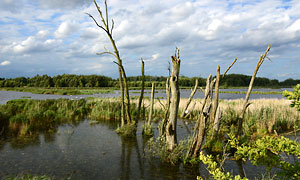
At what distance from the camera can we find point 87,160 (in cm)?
663

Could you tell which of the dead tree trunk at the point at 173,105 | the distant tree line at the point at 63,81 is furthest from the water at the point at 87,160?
the distant tree line at the point at 63,81

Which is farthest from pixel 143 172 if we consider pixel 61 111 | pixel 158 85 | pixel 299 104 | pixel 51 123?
pixel 158 85

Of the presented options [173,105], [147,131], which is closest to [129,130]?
[147,131]

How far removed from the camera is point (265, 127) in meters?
10.7

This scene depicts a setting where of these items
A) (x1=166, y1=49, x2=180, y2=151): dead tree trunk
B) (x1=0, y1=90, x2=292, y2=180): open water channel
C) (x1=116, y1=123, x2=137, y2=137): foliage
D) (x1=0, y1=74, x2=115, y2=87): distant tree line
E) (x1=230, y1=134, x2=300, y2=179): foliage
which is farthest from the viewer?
(x1=0, y1=74, x2=115, y2=87): distant tree line

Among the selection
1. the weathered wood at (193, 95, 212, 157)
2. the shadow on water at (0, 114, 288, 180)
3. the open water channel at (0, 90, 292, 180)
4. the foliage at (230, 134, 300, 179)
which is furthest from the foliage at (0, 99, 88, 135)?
the foliage at (230, 134, 300, 179)

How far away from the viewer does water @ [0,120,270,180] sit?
18.6 feet

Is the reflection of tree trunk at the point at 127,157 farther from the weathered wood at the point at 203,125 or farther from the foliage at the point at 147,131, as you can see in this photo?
the weathered wood at the point at 203,125

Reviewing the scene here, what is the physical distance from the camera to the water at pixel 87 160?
566 centimetres

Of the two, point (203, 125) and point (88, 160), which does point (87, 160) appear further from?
point (203, 125)

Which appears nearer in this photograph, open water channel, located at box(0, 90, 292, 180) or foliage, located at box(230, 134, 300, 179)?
foliage, located at box(230, 134, 300, 179)

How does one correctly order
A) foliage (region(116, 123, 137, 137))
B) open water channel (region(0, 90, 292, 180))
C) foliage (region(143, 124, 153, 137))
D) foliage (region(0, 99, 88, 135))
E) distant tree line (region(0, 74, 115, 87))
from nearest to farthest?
1. open water channel (region(0, 90, 292, 180))
2. foliage (region(116, 123, 137, 137))
3. foliage (region(143, 124, 153, 137))
4. foliage (region(0, 99, 88, 135))
5. distant tree line (region(0, 74, 115, 87))

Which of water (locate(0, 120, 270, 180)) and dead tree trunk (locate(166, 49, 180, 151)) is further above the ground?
dead tree trunk (locate(166, 49, 180, 151))

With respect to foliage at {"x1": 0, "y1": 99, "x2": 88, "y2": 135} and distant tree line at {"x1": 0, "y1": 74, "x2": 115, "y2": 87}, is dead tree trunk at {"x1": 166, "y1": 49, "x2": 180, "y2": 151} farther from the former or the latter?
distant tree line at {"x1": 0, "y1": 74, "x2": 115, "y2": 87}
